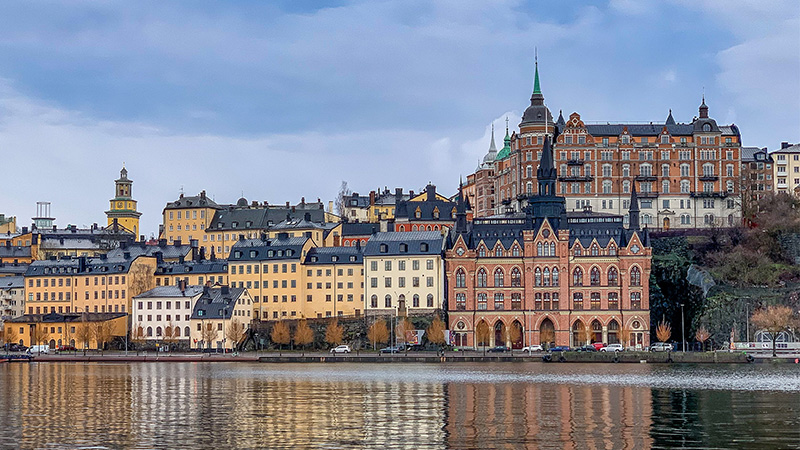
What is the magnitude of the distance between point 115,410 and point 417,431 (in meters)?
22.2

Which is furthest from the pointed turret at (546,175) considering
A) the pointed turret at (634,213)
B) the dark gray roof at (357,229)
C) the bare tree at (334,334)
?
the dark gray roof at (357,229)

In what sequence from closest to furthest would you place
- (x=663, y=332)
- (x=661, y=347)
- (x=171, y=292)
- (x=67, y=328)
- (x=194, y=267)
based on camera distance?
(x=661, y=347) < (x=663, y=332) < (x=171, y=292) < (x=67, y=328) < (x=194, y=267)

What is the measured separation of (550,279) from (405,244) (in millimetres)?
20996

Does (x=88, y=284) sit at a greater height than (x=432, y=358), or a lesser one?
greater

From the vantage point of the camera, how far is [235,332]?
6304 inches

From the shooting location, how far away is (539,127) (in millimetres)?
177750

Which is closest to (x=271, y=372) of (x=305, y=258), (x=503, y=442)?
(x=305, y=258)

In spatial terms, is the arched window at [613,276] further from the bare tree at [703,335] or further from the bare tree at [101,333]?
the bare tree at [101,333]

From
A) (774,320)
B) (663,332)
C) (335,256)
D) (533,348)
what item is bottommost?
(533,348)

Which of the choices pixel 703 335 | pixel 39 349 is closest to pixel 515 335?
pixel 703 335

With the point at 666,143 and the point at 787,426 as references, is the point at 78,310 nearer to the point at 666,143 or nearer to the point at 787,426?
the point at 666,143

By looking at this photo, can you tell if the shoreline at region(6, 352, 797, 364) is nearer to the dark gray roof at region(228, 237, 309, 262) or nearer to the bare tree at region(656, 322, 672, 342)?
the bare tree at region(656, 322, 672, 342)

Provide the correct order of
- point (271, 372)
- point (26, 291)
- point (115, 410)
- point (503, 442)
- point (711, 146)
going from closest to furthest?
point (503, 442), point (115, 410), point (271, 372), point (711, 146), point (26, 291)

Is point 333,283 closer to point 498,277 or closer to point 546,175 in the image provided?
point 498,277
